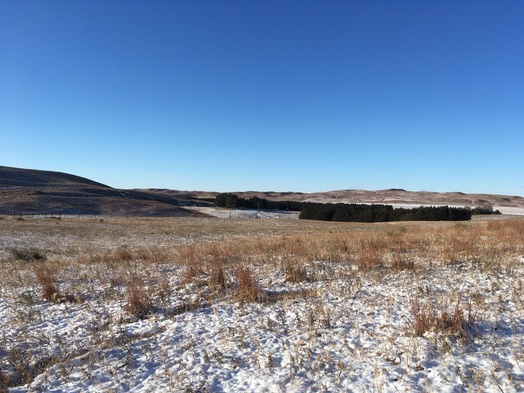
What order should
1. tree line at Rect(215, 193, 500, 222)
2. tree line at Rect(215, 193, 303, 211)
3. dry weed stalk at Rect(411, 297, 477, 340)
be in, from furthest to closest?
tree line at Rect(215, 193, 303, 211), tree line at Rect(215, 193, 500, 222), dry weed stalk at Rect(411, 297, 477, 340)

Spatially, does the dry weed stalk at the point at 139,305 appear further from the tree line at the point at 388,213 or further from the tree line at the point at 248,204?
the tree line at the point at 248,204

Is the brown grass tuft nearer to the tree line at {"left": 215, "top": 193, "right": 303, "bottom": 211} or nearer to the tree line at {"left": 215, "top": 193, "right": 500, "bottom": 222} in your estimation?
the tree line at {"left": 215, "top": 193, "right": 500, "bottom": 222}

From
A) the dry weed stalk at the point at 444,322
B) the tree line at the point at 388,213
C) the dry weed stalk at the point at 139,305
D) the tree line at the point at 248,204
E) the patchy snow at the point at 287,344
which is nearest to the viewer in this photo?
the patchy snow at the point at 287,344

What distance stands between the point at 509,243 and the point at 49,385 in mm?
13186

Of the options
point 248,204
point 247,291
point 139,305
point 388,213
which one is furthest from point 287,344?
point 248,204

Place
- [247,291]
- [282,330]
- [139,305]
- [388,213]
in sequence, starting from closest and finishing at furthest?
1. [282,330]
2. [139,305]
3. [247,291]
4. [388,213]

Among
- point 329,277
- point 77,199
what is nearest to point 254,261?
point 329,277

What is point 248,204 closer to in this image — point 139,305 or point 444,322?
point 139,305

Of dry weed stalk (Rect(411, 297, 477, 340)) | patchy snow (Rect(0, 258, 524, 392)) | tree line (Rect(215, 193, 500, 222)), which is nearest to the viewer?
patchy snow (Rect(0, 258, 524, 392))

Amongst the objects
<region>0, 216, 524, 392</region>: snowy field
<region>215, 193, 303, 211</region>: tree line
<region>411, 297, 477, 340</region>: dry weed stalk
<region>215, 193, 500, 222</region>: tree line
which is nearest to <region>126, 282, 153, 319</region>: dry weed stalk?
<region>0, 216, 524, 392</region>: snowy field

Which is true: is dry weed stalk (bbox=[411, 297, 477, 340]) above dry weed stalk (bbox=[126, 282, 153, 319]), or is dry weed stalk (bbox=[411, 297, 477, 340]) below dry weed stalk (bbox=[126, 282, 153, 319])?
above

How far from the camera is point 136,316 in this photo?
6363mm

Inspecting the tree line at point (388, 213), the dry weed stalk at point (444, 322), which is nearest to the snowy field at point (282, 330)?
the dry weed stalk at point (444, 322)

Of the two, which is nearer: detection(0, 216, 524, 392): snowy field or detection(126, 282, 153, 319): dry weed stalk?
detection(0, 216, 524, 392): snowy field
